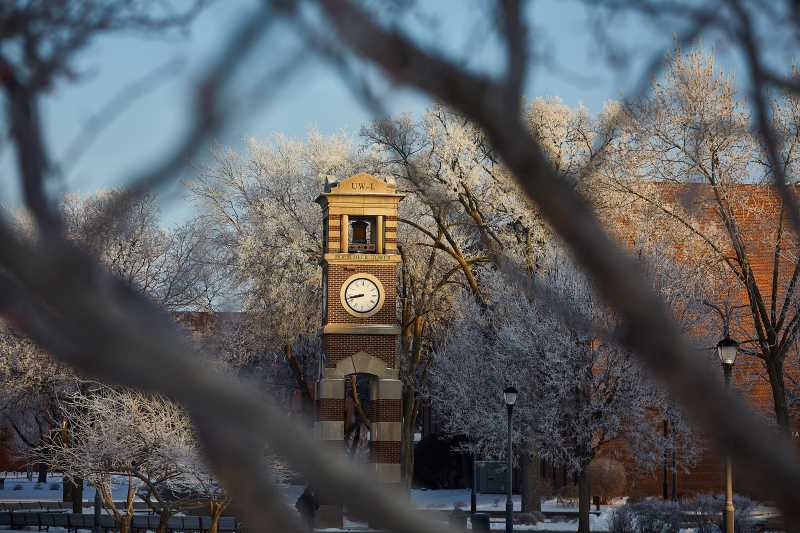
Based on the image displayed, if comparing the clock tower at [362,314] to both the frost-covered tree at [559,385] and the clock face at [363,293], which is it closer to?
the clock face at [363,293]

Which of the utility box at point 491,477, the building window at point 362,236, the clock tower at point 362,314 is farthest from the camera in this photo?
the utility box at point 491,477

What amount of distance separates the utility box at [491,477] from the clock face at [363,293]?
479 cm

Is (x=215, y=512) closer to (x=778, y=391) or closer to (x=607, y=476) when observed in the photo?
(x=778, y=391)

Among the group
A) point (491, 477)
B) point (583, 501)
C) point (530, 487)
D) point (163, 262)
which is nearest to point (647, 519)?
point (583, 501)

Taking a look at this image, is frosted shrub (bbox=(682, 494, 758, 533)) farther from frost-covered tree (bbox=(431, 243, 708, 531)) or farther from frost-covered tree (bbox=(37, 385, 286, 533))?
→ frost-covered tree (bbox=(37, 385, 286, 533))

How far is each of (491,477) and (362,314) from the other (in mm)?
5053

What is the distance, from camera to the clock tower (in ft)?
82.2

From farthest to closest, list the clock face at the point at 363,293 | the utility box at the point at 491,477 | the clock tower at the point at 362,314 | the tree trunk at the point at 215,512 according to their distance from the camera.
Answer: the utility box at the point at 491,477, the clock face at the point at 363,293, the clock tower at the point at 362,314, the tree trunk at the point at 215,512

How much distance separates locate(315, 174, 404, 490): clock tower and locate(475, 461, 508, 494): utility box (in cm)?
235

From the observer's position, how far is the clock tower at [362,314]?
25047 millimetres

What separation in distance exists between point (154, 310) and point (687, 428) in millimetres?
27867

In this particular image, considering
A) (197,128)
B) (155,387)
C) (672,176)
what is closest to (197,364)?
(155,387)

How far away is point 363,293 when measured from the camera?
2519 centimetres

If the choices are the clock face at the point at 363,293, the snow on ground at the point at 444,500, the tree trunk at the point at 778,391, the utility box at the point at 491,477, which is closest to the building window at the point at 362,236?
the clock face at the point at 363,293
